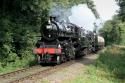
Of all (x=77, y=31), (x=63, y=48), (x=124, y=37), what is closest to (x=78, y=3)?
(x=77, y=31)

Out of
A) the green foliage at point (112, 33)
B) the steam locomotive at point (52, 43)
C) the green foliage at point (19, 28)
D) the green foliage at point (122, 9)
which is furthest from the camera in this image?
the green foliage at point (112, 33)

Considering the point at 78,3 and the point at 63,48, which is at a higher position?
the point at 78,3

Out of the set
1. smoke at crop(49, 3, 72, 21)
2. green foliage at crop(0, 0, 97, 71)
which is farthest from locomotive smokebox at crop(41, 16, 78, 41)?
smoke at crop(49, 3, 72, 21)

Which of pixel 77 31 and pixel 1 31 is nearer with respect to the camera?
pixel 1 31

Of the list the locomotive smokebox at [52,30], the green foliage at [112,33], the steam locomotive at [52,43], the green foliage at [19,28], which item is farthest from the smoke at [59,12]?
the green foliage at [112,33]

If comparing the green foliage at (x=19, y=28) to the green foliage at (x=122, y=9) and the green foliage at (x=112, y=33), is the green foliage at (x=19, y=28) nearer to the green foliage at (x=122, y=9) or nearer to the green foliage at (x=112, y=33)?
the green foliage at (x=122, y=9)

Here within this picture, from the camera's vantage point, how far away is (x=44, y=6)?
28.1m

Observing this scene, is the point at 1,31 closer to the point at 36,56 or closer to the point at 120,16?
the point at 36,56

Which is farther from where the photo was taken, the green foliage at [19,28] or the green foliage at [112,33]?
the green foliage at [112,33]

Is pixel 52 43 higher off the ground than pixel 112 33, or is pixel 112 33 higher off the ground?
pixel 52 43

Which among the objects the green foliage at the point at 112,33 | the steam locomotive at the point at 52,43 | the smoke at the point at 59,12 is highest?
the smoke at the point at 59,12

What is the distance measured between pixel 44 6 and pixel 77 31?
600cm

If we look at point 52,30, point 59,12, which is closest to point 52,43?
point 52,30

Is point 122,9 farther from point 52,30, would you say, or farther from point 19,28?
point 19,28
